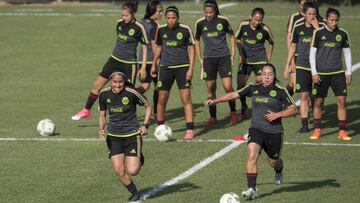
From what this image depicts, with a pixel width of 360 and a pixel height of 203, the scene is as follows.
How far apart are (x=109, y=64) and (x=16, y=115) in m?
3.16

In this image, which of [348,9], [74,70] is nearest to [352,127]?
[74,70]

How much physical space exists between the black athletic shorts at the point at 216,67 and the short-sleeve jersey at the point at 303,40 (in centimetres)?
158

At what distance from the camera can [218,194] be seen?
1565 centimetres

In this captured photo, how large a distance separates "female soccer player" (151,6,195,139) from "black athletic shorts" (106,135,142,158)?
18.0 feet

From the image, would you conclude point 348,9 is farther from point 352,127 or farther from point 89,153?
point 89,153

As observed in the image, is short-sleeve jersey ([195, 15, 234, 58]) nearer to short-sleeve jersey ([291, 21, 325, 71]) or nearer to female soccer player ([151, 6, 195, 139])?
female soccer player ([151, 6, 195, 139])

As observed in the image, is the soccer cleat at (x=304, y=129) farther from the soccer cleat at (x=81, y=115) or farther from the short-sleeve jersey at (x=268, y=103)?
the short-sleeve jersey at (x=268, y=103)

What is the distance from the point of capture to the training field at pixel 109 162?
52.2ft

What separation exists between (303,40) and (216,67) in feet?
6.84

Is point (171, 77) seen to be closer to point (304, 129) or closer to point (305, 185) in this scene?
point (304, 129)

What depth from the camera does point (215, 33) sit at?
22.0m

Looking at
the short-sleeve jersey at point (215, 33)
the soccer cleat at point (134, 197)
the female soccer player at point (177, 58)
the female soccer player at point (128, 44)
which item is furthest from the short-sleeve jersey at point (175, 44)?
the soccer cleat at point (134, 197)

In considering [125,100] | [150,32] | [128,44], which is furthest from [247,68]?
[125,100]

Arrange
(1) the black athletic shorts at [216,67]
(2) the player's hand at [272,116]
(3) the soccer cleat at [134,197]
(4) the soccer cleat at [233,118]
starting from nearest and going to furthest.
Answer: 1. (3) the soccer cleat at [134,197]
2. (2) the player's hand at [272,116]
3. (1) the black athletic shorts at [216,67]
4. (4) the soccer cleat at [233,118]
